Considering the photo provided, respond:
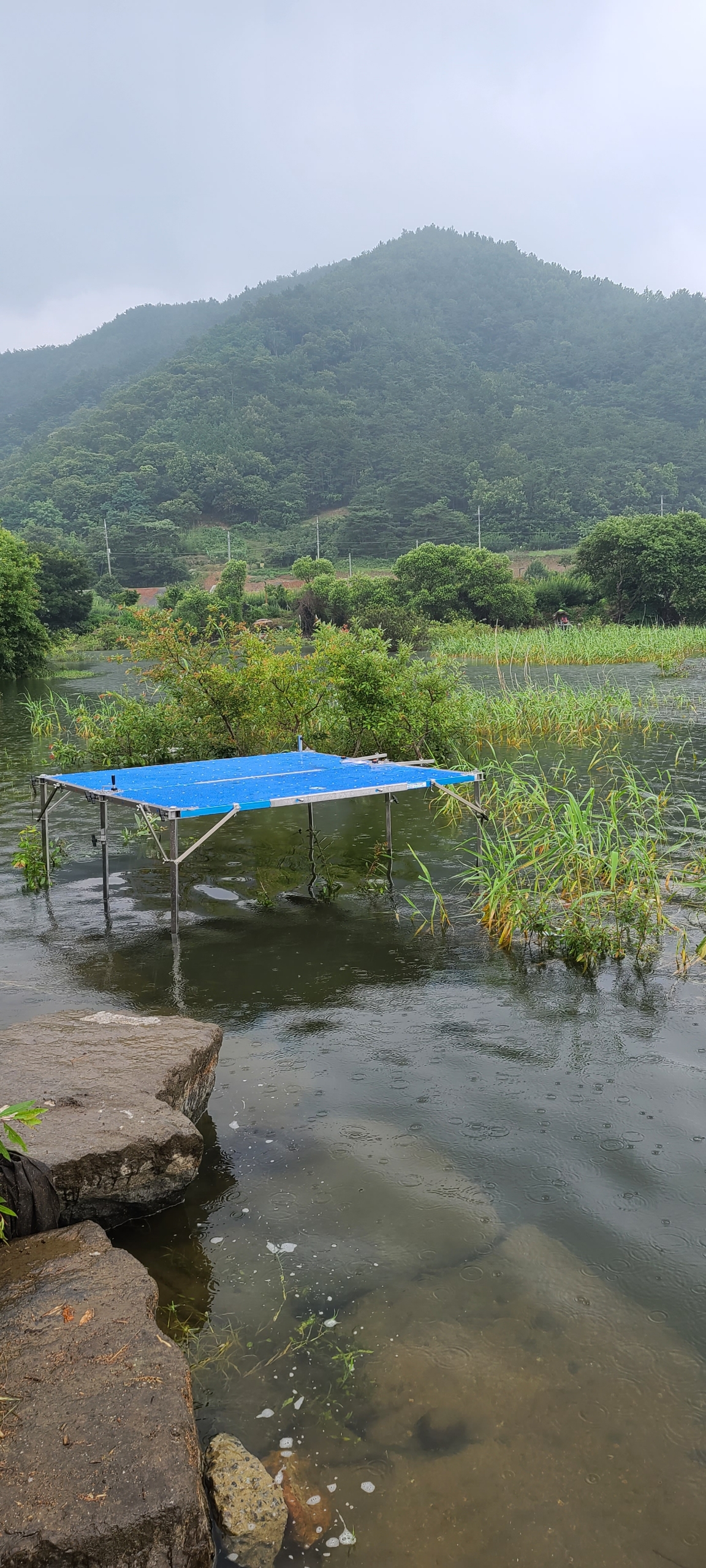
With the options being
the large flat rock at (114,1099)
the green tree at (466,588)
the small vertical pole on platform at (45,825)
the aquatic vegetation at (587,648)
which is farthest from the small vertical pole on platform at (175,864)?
the green tree at (466,588)

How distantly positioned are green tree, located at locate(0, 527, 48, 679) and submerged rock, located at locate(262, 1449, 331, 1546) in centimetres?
2665

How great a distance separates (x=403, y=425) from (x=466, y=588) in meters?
78.0

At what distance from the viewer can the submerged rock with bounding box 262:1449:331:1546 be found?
2.61 metres

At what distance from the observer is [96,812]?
39.9 feet

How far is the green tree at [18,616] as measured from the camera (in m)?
27.8

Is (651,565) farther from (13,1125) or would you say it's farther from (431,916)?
(13,1125)

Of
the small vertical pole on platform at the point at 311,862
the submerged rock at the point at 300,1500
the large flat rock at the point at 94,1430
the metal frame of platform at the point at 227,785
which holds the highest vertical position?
the metal frame of platform at the point at 227,785

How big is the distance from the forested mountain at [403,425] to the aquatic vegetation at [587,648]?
5981cm

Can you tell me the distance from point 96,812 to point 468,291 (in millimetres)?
158402

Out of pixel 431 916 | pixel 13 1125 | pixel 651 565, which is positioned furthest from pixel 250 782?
pixel 651 565

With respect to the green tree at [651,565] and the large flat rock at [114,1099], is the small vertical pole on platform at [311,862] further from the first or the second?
the green tree at [651,565]

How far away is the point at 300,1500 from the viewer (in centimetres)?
271

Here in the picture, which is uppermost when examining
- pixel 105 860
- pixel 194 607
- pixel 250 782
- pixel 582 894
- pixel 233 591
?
pixel 250 782

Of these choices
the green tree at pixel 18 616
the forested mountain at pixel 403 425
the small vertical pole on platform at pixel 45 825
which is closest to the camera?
the small vertical pole on platform at pixel 45 825
